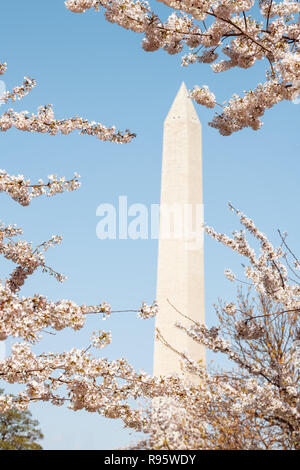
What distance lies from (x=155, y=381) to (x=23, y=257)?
72.9 inches

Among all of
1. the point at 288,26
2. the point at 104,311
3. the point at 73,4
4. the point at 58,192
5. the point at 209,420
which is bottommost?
the point at 209,420

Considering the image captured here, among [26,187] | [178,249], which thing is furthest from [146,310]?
[178,249]

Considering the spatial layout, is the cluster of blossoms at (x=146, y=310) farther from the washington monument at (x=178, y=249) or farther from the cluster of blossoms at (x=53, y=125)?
the washington monument at (x=178, y=249)

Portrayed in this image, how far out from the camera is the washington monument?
46.8 ft

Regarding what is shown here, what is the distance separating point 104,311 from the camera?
451 centimetres

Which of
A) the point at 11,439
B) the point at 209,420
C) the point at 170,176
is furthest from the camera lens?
the point at 11,439

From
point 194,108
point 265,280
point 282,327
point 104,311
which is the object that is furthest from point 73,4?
point 194,108

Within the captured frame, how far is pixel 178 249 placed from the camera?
49.2ft

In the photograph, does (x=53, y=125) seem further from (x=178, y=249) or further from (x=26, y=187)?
(x=178, y=249)

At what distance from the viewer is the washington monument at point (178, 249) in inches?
562

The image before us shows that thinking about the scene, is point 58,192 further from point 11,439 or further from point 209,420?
point 11,439

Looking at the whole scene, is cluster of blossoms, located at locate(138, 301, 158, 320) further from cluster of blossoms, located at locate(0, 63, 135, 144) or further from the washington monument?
the washington monument

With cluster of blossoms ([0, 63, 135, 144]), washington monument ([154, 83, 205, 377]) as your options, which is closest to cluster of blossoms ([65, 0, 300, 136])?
cluster of blossoms ([0, 63, 135, 144])

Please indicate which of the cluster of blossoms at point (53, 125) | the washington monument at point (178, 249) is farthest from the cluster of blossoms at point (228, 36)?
the washington monument at point (178, 249)
